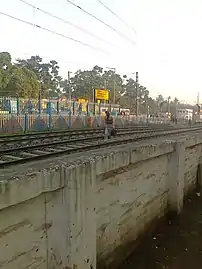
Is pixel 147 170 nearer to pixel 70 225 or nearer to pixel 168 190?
pixel 168 190

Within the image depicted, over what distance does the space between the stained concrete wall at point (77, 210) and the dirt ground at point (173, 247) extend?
35 centimetres

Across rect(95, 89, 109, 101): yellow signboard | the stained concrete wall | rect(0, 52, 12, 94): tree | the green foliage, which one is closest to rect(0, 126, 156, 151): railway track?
the stained concrete wall

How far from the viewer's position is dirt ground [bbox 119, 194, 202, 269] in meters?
7.57

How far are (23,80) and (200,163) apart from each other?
151 feet

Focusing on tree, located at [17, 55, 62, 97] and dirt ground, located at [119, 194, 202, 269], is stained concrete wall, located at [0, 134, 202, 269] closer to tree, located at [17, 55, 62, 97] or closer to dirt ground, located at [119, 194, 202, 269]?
dirt ground, located at [119, 194, 202, 269]

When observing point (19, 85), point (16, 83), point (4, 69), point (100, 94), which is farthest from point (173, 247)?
point (4, 69)

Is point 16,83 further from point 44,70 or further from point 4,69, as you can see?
point 44,70

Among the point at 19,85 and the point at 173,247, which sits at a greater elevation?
the point at 19,85

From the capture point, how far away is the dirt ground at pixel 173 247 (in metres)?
7.57

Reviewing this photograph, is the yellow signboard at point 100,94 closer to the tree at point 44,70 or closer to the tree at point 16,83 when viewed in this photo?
the tree at point 16,83

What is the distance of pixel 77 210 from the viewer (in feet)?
17.1

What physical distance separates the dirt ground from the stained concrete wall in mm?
352

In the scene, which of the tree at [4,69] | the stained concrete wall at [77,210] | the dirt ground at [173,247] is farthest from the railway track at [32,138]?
the tree at [4,69]

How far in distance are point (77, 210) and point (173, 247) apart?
4229mm
